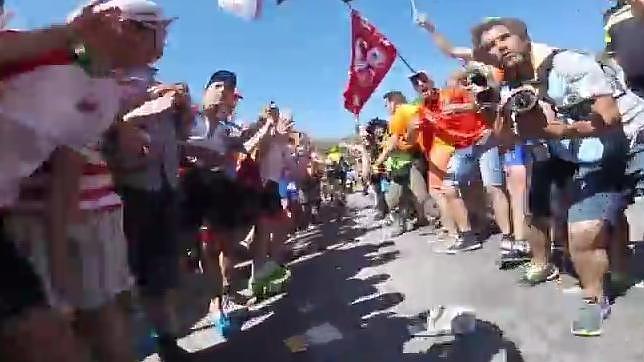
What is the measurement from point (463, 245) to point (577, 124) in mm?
2570

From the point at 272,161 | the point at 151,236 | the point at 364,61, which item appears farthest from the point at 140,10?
the point at 364,61

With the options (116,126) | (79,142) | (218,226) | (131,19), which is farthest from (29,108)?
(218,226)

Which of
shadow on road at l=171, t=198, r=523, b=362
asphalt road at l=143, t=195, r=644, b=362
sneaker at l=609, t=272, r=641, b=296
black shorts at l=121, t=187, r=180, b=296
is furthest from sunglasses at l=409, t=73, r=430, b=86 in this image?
black shorts at l=121, t=187, r=180, b=296

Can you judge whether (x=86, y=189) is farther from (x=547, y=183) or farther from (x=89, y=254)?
(x=547, y=183)

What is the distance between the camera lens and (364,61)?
7.47m

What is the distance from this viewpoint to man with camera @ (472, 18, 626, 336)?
2711 mm

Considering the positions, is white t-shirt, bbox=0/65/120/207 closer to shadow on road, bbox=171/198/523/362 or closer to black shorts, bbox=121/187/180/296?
black shorts, bbox=121/187/180/296

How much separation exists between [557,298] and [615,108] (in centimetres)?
109

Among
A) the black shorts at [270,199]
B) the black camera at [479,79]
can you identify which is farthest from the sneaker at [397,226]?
the black camera at [479,79]

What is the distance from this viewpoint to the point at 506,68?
294 cm

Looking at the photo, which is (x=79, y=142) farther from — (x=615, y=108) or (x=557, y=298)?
(x=557, y=298)

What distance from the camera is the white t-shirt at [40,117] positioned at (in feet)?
5.05

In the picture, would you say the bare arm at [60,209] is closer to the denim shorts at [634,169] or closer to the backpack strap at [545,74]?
the backpack strap at [545,74]

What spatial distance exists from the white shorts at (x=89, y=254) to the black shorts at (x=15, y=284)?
2.4 inches
